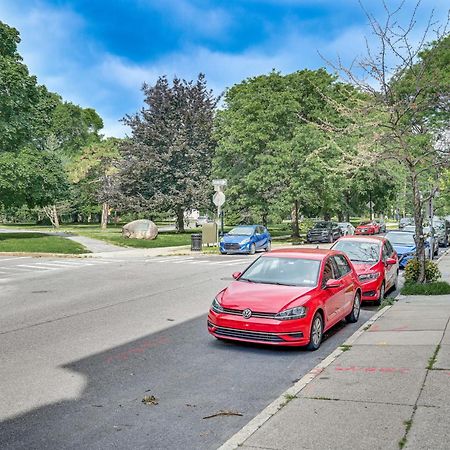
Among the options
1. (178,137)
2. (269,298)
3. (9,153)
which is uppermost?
(178,137)

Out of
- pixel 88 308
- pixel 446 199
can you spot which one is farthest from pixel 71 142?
pixel 88 308

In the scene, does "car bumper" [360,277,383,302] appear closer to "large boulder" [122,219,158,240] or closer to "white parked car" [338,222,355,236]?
"large boulder" [122,219,158,240]

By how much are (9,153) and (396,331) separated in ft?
99.8

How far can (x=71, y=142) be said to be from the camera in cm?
8362

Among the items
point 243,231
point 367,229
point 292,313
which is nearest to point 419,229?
point 292,313

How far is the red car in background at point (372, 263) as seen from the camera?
480 inches

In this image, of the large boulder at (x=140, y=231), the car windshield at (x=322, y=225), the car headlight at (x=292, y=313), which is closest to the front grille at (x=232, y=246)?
the large boulder at (x=140, y=231)

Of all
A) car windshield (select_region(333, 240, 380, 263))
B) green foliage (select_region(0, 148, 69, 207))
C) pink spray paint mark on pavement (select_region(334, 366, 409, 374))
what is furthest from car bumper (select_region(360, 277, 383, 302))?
green foliage (select_region(0, 148, 69, 207))

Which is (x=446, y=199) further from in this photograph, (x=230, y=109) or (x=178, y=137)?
(x=178, y=137)

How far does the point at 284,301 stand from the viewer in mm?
7777

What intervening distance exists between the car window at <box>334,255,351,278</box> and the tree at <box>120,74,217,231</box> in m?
34.1

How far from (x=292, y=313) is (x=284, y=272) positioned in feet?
4.65

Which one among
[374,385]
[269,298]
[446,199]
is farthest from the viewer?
[446,199]

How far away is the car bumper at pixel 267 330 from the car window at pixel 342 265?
237 cm
